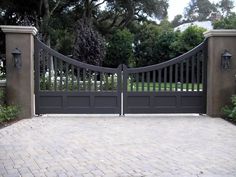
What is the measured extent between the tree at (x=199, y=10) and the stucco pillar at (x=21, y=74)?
70.7m

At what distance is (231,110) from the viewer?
33.6 ft

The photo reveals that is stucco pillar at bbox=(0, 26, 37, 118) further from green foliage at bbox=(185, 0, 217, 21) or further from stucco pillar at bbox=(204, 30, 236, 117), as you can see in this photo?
green foliage at bbox=(185, 0, 217, 21)

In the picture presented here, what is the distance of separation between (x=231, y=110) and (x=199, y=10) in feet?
239

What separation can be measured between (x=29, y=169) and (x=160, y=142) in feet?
9.04

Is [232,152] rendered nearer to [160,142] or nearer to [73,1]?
[160,142]

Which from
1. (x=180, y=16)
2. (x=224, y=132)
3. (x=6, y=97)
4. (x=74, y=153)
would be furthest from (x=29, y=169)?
(x=180, y=16)

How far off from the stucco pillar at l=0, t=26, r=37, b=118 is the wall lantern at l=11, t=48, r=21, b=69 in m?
0.09

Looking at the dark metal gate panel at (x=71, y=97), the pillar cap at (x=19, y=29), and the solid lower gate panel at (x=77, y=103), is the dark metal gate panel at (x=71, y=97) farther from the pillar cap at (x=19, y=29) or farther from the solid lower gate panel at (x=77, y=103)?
the pillar cap at (x=19, y=29)

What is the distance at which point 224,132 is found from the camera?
8375 mm

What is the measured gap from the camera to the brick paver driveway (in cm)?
532

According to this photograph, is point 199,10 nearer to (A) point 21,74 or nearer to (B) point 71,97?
(B) point 71,97

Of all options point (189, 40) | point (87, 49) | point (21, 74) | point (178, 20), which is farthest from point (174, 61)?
point (178, 20)

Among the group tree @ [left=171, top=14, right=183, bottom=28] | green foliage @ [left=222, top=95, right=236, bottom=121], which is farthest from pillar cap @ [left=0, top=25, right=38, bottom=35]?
tree @ [left=171, top=14, right=183, bottom=28]

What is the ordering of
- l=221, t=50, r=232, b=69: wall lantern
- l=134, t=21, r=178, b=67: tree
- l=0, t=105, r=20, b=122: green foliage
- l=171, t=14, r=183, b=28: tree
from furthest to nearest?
l=171, t=14, r=183, b=28: tree < l=134, t=21, r=178, b=67: tree < l=221, t=50, r=232, b=69: wall lantern < l=0, t=105, r=20, b=122: green foliage
